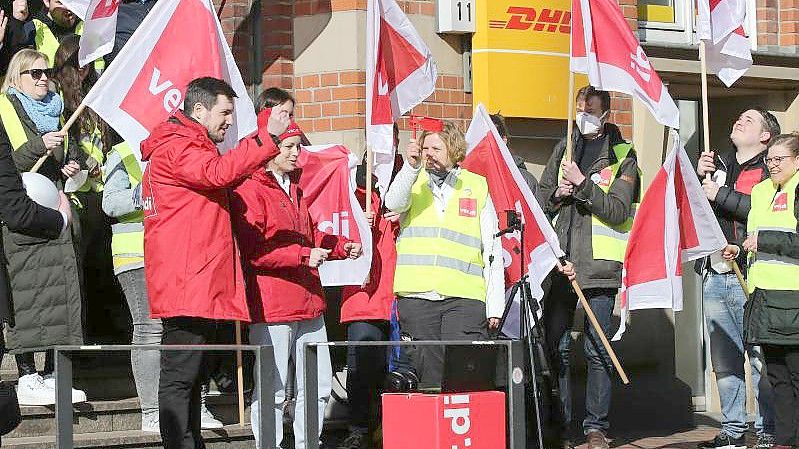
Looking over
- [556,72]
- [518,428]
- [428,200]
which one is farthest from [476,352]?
[556,72]

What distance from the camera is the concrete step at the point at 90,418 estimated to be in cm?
1005

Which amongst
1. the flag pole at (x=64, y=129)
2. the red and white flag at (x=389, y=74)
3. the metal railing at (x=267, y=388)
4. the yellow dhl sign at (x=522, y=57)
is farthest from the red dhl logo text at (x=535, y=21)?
the metal railing at (x=267, y=388)

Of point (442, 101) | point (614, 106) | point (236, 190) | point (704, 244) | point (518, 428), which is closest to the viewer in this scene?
point (518, 428)

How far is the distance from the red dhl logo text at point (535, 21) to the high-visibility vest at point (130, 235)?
3.58 metres

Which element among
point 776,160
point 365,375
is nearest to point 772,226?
point 776,160

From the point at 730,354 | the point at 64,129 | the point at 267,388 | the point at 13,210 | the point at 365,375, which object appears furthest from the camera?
the point at 730,354

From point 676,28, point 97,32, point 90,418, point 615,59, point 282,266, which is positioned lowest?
point 90,418

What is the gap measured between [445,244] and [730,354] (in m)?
2.61

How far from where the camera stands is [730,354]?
39.4 ft

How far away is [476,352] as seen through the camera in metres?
10.2

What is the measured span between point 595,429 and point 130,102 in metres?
3.90

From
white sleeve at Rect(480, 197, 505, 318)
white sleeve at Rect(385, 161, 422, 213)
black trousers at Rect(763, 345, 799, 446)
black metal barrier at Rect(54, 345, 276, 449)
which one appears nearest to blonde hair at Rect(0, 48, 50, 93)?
white sleeve at Rect(385, 161, 422, 213)

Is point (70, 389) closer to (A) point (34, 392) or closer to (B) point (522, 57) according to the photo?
(A) point (34, 392)

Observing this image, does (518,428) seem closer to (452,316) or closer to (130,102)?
(452,316)
